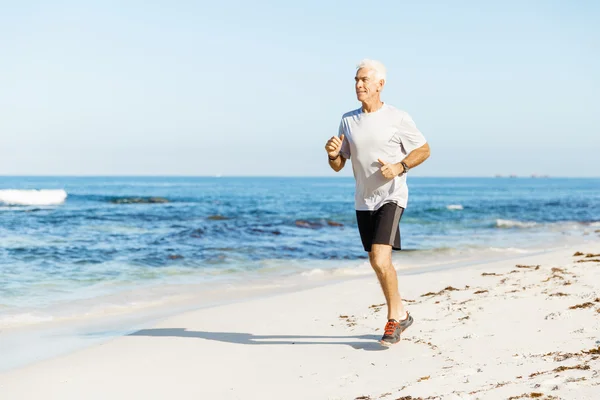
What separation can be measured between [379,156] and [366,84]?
0.56 meters

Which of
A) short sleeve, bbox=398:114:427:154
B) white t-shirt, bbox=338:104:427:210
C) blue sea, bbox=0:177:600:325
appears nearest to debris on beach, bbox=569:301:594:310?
white t-shirt, bbox=338:104:427:210

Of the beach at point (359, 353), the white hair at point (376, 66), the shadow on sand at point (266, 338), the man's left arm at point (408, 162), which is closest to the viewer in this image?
the beach at point (359, 353)

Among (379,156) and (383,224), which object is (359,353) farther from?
(379,156)

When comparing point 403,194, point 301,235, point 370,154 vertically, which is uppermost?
point 370,154

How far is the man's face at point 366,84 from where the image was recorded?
4809mm

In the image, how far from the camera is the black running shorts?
4.90m

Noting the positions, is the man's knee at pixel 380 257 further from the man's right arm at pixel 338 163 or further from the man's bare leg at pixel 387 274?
the man's right arm at pixel 338 163

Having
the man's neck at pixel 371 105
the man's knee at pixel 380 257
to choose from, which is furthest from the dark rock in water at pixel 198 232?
the man's neck at pixel 371 105

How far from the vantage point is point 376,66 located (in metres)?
4.84

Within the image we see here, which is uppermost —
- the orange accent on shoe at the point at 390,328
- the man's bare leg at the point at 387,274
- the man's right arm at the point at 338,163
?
the man's right arm at the point at 338,163

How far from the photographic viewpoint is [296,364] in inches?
183

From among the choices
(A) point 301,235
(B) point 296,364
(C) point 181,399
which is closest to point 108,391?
(C) point 181,399

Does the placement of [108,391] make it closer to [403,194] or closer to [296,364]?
[296,364]

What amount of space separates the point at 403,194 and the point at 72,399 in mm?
2806
